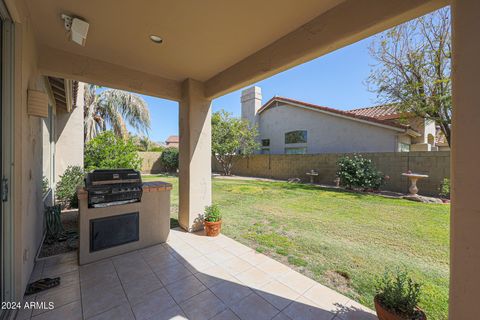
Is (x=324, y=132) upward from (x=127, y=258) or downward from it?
upward

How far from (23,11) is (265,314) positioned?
3658 millimetres

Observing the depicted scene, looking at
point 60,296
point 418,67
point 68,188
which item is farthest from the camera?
point 418,67

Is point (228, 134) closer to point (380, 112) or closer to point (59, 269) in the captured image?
point (380, 112)

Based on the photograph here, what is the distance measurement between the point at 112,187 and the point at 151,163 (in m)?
14.1

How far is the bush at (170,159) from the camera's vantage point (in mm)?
15641

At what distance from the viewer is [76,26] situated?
2066 mm

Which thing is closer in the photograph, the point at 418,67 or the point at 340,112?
the point at 418,67

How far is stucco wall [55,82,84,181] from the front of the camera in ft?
17.4

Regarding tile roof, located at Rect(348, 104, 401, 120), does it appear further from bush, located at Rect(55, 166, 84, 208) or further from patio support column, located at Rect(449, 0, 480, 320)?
bush, located at Rect(55, 166, 84, 208)

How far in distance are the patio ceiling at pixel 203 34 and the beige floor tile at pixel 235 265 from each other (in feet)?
8.53

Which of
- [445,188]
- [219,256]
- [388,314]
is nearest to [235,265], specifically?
[219,256]

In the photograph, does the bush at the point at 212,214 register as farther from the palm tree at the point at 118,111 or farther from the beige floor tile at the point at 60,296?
the palm tree at the point at 118,111

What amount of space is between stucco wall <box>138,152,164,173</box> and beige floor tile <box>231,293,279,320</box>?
15.2 m

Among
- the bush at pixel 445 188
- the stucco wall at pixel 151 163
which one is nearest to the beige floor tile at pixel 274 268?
the bush at pixel 445 188
